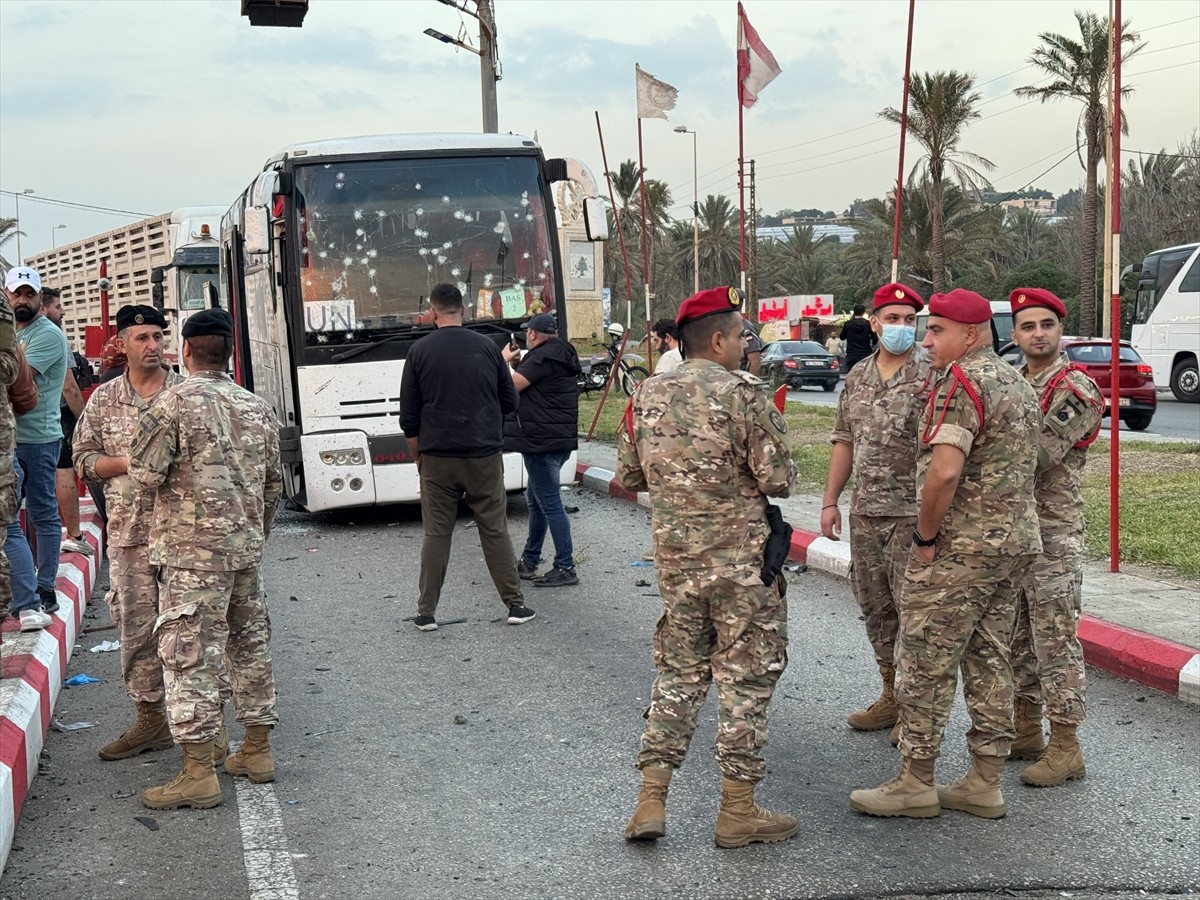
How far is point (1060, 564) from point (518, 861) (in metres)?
2.29

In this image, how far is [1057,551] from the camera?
16.7ft

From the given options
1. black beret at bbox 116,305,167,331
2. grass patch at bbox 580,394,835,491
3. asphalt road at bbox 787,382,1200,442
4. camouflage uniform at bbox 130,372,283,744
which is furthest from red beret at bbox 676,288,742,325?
asphalt road at bbox 787,382,1200,442

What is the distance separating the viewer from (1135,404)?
21453 mm

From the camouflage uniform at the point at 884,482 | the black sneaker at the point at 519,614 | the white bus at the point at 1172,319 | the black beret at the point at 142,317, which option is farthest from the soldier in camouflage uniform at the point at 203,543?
the white bus at the point at 1172,319

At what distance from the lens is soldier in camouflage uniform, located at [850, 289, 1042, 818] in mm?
4570

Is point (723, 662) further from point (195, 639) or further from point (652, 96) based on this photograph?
point (652, 96)

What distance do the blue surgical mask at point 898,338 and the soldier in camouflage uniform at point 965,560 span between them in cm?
70

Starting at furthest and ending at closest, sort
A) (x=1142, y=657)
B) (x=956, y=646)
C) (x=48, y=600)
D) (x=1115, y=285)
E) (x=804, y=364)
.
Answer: (x=804, y=364)
(x=1115, y=285)
(x=48, y=600)
(x=1142, y=657)
(x=956, y=646)

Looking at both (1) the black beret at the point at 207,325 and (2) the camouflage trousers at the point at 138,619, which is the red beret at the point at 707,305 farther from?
(2) the camouflage trousers at the point at 138,619

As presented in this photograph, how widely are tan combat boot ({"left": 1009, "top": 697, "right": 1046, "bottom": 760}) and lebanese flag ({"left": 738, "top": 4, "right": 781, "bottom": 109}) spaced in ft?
44.7

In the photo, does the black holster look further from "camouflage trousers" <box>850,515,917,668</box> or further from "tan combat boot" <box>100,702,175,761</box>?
"tan combat boot" <box>100,702,175,761</box>

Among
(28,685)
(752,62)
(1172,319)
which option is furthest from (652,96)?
(28,685)

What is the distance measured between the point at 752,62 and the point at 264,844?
49.4 feet

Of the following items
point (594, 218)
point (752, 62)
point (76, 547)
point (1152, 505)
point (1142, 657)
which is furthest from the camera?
point (752, 62)
